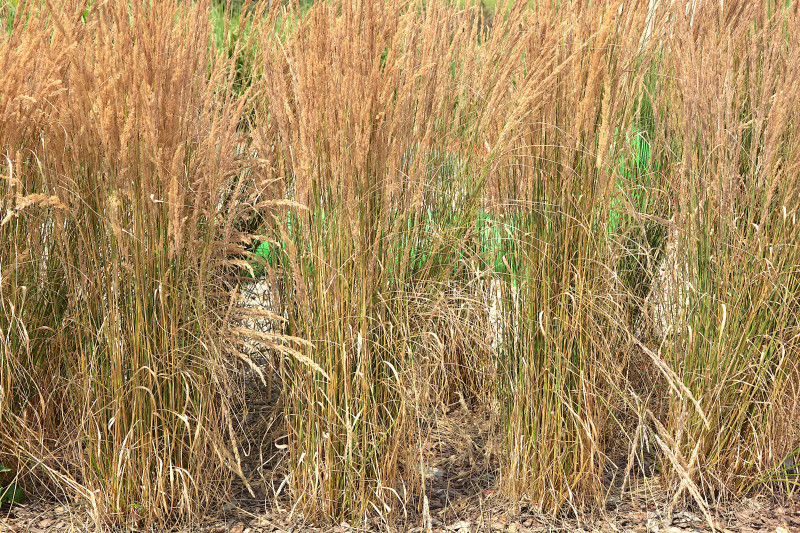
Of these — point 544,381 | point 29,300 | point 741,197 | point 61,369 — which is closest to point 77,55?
point 29,300

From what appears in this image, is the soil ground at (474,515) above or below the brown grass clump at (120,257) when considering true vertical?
below

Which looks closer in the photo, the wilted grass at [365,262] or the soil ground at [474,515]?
the wilted grass at [365,262]

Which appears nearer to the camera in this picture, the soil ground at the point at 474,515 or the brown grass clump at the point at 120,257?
the brown grass clump at the point at 120,257

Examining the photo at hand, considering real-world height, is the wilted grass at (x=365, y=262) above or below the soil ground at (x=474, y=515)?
above

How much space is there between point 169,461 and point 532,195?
1.25 metres

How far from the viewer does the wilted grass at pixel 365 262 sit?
2.01 meters

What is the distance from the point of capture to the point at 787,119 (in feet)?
7.45

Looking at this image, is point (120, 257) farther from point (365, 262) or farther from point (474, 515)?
point (474, 515)

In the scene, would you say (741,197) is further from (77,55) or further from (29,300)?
(29,300)

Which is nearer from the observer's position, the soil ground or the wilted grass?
the wilted grass

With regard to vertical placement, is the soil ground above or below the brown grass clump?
below

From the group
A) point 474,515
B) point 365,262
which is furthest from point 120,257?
point 474,515

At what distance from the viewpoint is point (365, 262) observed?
207 cm

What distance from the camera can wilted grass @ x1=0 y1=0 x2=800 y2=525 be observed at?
2012mm
